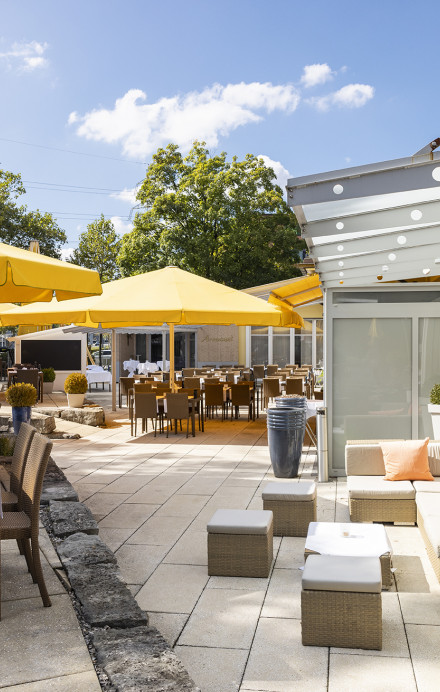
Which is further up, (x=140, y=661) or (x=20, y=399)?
(x=20, y=399)

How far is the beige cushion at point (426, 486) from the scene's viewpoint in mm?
6145

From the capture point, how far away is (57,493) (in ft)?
21.6

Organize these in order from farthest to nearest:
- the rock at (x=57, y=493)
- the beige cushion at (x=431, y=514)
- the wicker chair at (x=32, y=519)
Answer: the rock at (x=57, y=493) < the beige cushion at (x=431, y=514) < the wicker chair at (x=32, y=519)

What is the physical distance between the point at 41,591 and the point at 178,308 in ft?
22.8

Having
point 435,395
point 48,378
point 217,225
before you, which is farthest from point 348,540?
point 217,225

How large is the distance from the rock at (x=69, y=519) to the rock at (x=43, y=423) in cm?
526

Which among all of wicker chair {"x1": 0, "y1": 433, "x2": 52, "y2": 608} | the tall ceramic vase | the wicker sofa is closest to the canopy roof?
the tall ceramic vase

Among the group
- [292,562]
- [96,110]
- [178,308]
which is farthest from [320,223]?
[96,110]

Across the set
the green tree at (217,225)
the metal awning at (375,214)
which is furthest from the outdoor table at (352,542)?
the green tree at (217,225)

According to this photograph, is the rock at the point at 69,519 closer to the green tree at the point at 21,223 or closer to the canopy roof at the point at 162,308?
the canopy roof at the point at 162,308

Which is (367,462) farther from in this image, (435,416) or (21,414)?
(21,414)

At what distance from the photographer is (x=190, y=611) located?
4309 mm

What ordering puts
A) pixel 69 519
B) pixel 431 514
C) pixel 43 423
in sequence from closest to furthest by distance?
1. pixel 431 514
2. pixel 69 519
3. pixel 43 423

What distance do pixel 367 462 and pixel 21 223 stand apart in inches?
1069
